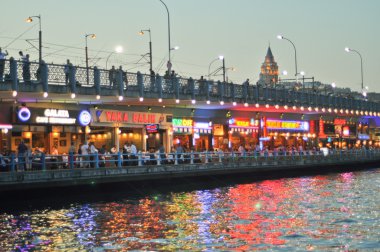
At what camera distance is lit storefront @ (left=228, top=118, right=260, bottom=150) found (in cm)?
6981

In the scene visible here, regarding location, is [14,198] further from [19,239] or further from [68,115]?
[68,115]

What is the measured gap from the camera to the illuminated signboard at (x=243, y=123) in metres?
69.6

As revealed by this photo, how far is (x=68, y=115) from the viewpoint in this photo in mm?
51656

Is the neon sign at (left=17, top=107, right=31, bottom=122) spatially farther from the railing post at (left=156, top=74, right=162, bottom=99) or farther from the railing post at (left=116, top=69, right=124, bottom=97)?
the railing post at (left=156, top=74, right=162, bottom=99)

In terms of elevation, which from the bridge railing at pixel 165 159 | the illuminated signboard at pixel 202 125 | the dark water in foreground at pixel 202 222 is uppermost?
the illuminated signboard at pixel 202 125

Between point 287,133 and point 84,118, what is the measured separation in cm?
3262

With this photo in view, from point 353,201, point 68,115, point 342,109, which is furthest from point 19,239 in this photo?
point 342,109

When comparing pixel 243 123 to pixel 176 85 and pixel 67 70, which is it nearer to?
pixel 176 85

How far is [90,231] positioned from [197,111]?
38859 mm

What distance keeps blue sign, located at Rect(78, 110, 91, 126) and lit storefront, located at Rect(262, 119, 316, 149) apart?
26.2 meters

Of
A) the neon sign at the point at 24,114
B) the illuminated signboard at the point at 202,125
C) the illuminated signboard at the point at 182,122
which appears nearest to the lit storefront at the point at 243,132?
the illuminated signboard at the point at 202,125

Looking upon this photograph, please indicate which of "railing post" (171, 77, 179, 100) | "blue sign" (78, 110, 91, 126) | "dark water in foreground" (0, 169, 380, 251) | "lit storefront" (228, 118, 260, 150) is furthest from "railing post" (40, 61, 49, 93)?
"lit storefront" (228, 118, 260, 150)

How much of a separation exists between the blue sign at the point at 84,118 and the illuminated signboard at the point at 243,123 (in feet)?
62.7

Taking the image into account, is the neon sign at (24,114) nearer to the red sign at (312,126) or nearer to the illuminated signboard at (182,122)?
the illuminated signboard at (182,122)
